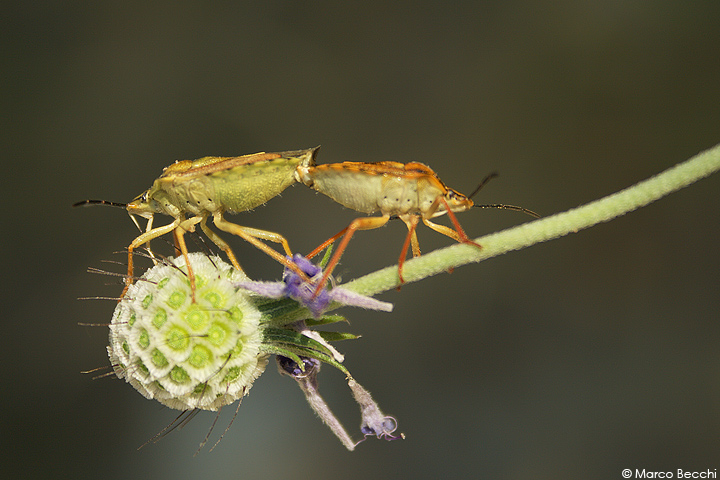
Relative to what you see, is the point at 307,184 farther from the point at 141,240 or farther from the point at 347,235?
the point at 141,240

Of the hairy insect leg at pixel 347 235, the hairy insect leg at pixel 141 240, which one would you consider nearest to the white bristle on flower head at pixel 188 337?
the hairy insect leg at pixel 141 240

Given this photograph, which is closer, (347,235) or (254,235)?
(347,235)

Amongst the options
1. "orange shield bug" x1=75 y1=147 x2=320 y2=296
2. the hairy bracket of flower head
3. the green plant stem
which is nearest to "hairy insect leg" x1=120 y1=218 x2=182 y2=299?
"orange shield bug" x1=75 y1=147 x2=320 y2=296

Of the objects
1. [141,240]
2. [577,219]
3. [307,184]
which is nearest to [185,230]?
[141,240]

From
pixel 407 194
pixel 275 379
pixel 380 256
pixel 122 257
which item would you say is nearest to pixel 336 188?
pixel 407 194

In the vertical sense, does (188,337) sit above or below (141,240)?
below

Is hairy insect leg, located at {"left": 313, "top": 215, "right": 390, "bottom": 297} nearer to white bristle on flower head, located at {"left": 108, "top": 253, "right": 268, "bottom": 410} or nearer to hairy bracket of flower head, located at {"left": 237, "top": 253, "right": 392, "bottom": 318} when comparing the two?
hairy bracket of flower head, located at {"left": 237, "top": 253, "right": 392, "bottom": 318}
